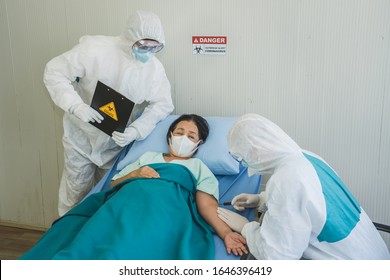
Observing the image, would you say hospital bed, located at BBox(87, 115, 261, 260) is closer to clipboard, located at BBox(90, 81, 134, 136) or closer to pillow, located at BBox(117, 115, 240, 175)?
pillow, located at BBox(117, 115, 240, 175)

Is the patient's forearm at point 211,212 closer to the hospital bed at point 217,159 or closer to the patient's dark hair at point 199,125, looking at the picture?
the hospital bed at point 217,159

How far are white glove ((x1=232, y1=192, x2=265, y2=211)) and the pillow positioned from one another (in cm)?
23

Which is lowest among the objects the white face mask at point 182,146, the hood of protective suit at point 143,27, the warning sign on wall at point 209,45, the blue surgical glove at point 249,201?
the blue surgical glove at point 249,201

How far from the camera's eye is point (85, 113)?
194 centimetres

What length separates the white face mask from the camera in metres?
1.91

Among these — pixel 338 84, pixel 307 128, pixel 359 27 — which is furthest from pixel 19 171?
pixel 359 27

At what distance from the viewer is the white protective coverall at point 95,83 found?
1.96 m

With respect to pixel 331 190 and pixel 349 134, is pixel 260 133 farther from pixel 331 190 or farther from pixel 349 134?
pixel 349 134

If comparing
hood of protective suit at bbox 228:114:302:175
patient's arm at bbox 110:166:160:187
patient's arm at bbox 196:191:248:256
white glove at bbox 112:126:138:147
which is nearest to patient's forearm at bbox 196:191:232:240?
patient's arm at bbox 196:191:248:256

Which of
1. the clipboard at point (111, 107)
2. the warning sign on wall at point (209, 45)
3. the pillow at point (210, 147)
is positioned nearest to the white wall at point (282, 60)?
the warning sign on wall at point (209, 45)

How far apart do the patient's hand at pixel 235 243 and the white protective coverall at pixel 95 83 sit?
0.84 m

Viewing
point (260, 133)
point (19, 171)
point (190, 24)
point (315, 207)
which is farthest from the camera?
point (19, 171)
